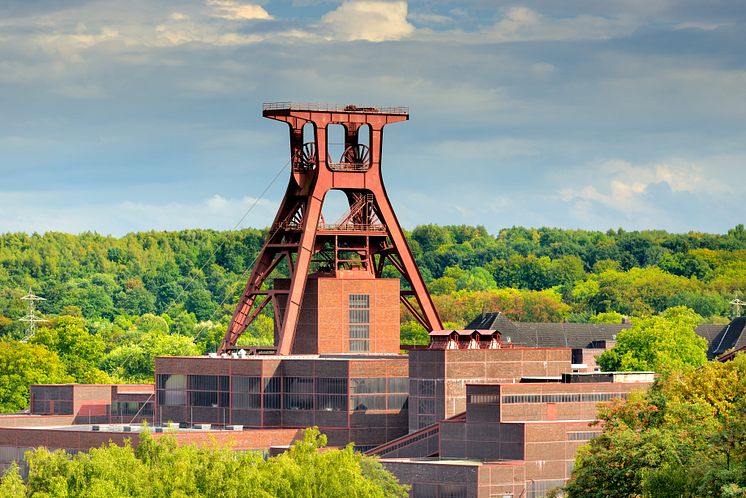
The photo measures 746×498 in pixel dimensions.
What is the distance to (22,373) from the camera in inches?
7426

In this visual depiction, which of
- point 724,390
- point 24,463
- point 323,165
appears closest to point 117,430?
point 24,463

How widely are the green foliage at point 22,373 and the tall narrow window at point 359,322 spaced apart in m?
49.9

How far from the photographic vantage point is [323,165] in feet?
479

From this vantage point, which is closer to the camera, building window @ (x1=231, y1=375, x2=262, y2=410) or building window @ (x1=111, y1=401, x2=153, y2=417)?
building window @ (x1=231, y1=375, x2=262, y2=410)

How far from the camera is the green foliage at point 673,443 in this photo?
303 feet

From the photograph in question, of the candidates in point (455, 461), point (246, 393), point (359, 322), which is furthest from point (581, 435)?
point (359, 322)

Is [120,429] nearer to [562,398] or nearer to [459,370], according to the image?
[459,370]

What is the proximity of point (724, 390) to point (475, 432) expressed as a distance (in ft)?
51.7

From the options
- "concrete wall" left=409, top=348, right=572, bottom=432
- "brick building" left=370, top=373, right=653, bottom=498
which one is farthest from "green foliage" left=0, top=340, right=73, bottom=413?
"brick building" left=370, top=373, right=653, bottom=498

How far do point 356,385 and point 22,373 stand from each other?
61467mm

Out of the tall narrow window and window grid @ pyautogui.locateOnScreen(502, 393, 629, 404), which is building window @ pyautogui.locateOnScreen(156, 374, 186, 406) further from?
window grid @ pyautogui.locateOnScreen(502, 393, 629, 404)

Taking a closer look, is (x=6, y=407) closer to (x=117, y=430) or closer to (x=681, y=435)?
(x=117, y=430)

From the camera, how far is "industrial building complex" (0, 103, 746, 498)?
402 feet

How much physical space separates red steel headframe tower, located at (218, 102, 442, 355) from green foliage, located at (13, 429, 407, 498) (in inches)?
1516
